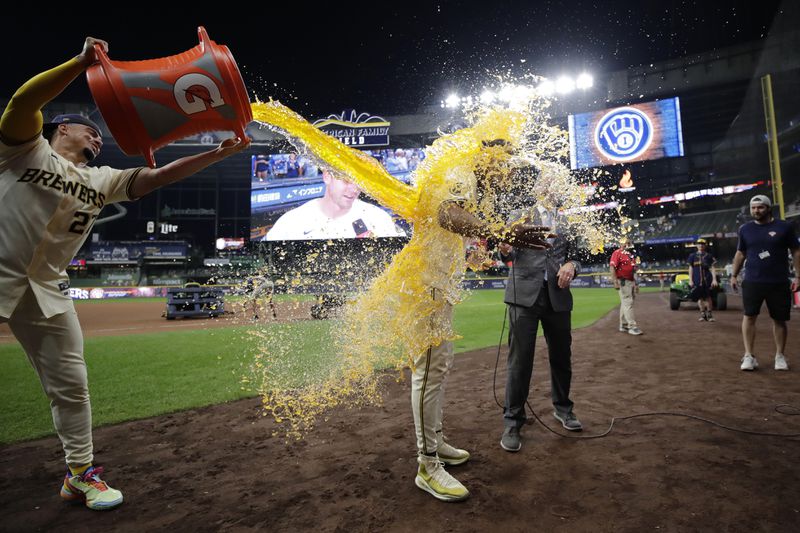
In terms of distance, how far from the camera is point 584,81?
36.2 metres

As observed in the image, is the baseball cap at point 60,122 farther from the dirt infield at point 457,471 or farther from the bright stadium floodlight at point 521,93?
the bright stadium floodlight at point 521,93

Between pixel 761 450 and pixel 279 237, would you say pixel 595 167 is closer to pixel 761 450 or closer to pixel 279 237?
pixel 279 237

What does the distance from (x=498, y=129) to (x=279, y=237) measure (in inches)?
1163

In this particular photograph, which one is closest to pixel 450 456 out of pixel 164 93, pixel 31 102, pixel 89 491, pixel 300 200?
pixel 89 491

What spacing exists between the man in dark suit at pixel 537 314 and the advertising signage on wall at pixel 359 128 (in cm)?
3163

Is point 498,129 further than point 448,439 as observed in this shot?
No

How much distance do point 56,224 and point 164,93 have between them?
117cm

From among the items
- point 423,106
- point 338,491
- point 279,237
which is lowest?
point 338,491

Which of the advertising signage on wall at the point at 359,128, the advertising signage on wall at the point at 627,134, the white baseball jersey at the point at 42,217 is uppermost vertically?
the advertising signage on wall at the point at 359,128

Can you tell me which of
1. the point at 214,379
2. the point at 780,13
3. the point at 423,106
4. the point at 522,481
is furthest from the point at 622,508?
the point at 423,106

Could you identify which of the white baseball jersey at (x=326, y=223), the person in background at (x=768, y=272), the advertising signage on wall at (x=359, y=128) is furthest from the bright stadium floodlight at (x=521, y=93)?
the advertising signage on wall at (x=359, y=128)

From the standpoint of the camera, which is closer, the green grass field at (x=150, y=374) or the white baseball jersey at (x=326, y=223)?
the green grass field at (x=150, y=374)

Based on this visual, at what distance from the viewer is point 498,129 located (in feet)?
8.70

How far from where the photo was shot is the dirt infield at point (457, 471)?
2139mm
